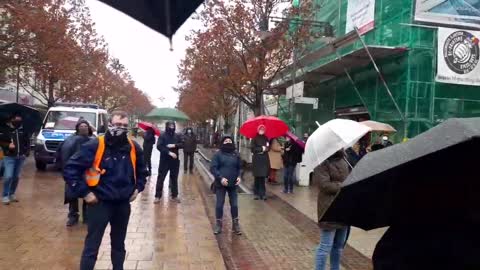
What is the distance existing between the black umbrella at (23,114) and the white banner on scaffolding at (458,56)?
1182 centimetres

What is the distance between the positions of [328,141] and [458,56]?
12.6 m

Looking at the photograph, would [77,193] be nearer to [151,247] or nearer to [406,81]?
[151,247]

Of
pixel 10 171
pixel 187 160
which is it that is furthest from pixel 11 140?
pixel 187 160

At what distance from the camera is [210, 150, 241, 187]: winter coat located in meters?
7.86

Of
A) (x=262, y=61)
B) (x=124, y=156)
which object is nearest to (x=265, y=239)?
(x=124, y=156)

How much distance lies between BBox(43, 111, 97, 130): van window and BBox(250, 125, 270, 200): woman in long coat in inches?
304

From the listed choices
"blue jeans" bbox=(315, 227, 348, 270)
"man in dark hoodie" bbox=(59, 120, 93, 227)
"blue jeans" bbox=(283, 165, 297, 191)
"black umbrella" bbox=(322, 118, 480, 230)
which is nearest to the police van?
"blue jeans" bbox=(283, 165, 297, 191)

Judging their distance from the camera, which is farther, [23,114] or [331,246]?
[23,114]

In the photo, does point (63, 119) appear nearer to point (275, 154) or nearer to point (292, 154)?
point (275, 154)

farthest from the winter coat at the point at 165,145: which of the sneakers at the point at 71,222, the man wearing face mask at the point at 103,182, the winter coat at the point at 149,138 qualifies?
the man wearing face mask at the point at 103,182

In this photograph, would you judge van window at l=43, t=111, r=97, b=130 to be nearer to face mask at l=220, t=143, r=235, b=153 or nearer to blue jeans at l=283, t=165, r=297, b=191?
blue jeans at l=283, t=165, r=297, b=191

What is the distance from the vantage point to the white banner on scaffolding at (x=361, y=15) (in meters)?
17.4

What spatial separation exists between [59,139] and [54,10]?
787 centimetres

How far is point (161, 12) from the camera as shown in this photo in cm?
246
